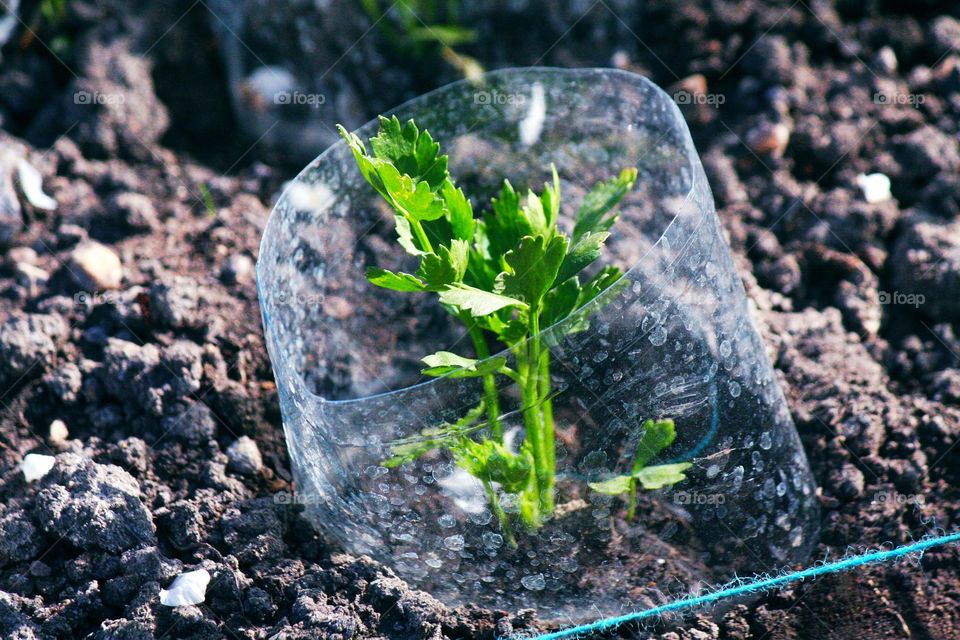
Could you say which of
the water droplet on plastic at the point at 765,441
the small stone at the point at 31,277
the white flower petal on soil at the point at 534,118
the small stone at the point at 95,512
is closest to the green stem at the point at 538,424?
the water droplet on plastic at the point at 765,441

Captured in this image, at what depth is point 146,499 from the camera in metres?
1.83

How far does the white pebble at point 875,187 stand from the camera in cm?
239

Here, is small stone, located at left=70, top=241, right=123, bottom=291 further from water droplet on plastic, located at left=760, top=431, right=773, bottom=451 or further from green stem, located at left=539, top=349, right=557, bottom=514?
water droplet on plastic, located at left=760, top=431, right=773, bottom=451

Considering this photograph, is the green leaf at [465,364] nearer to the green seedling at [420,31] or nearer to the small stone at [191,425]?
the small stone at [191,425]

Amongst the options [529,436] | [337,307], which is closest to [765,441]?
[529,436]

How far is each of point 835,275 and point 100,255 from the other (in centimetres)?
162

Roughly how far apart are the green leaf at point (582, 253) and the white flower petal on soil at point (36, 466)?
1.01 metres

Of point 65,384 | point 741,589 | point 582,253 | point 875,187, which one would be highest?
point 582,253

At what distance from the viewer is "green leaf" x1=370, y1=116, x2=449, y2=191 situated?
61.7 inches

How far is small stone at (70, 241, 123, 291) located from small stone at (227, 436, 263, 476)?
0.56 metres

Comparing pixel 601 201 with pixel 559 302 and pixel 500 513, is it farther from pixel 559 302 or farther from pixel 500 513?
pixel 500 513

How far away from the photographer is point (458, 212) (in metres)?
1.62

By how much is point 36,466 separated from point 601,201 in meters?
1.12

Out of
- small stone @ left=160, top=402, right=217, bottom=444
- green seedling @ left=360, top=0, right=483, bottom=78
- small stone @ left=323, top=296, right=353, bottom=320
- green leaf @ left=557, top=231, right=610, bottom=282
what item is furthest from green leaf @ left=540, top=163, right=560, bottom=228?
green seedling @ left=360, top=0, right=483, bottom=78
